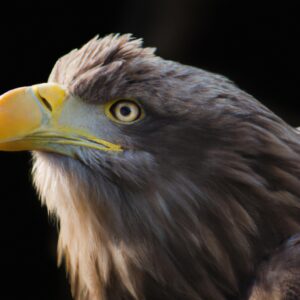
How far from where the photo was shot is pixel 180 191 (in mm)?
2457

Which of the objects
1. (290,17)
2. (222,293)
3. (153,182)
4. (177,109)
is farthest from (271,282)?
(290,17)

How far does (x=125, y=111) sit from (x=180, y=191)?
371mm

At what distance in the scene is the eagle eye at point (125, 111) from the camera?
254 cm

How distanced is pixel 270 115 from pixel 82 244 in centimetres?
89

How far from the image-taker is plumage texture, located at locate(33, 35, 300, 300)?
2453 mm

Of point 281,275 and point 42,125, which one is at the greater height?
point 42,125

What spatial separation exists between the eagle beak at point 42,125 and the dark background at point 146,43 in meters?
2.67

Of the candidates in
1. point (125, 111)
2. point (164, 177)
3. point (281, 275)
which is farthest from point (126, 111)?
point (281, 275)

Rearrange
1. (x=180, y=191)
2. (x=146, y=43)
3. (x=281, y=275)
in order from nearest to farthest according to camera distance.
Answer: (x=281, y=275)
(x=180, y=191)
(x=146, y=43)

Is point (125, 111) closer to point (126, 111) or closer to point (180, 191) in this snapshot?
point (126, 111)

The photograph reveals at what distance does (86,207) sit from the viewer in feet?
8.36

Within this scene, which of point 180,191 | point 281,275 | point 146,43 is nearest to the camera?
point 281,275

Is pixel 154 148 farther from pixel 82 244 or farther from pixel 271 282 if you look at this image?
pixel 271 282

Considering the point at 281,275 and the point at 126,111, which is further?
the point at 126,111
